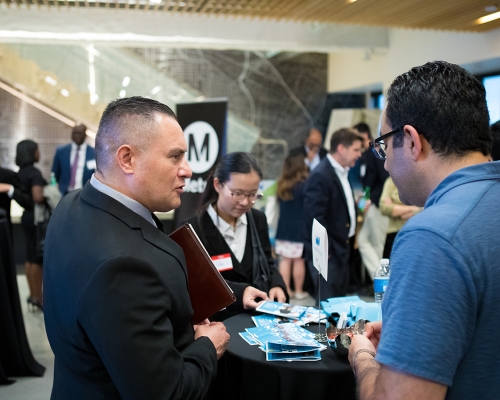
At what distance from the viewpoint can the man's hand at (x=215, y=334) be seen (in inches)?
65.1

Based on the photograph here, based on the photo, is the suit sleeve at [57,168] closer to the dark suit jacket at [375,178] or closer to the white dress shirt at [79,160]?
the white dress shirt at [79,160]

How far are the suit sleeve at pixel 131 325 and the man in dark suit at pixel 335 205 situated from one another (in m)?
2.94

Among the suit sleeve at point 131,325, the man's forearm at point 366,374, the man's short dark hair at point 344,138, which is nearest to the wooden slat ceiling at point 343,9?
the man's short dark hair at point 344,138

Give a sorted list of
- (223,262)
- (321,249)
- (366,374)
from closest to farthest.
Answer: (366,374), (321,249), (223,262)

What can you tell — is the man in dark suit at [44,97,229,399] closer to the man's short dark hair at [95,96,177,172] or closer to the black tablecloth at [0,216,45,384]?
the man's short dark hair at [95,96,177,172]

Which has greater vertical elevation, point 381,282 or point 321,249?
point 321,249

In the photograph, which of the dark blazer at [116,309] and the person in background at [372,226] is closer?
the dark blazer at [116,309]

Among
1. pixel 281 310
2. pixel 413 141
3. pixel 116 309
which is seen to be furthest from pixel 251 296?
pixel 413 141

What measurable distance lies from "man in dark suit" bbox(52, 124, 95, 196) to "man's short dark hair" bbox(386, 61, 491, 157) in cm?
493

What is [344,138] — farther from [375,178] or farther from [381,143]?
[381,143]

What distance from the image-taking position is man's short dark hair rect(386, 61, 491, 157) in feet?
3.59

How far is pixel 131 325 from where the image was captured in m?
1.24

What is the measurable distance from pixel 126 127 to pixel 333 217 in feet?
9.76

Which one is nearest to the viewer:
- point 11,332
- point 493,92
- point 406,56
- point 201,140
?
point 11,332
